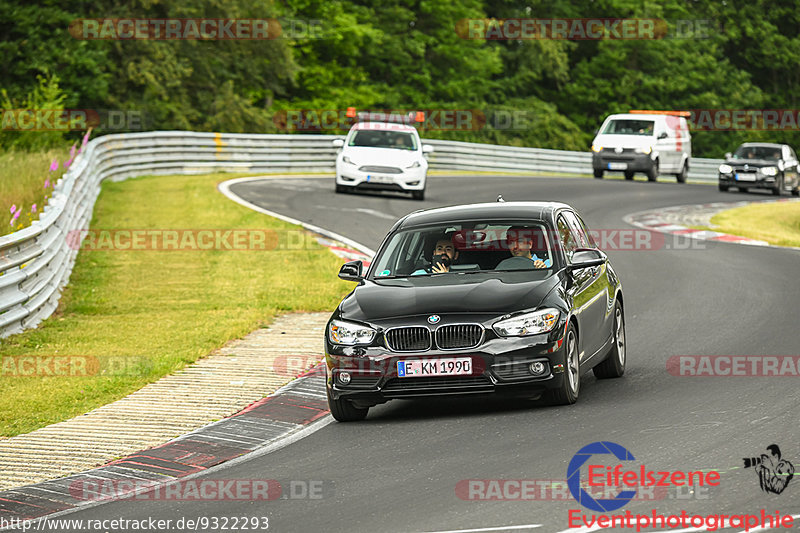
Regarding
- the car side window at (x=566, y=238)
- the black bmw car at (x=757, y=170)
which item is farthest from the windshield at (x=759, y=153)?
the car side window at (x=566, y=238)

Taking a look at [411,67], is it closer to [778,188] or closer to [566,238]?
A: [778,188]

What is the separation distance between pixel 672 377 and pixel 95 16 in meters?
37.3

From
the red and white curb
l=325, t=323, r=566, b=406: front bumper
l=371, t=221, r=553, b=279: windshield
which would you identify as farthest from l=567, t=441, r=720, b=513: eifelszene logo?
the red and white curb

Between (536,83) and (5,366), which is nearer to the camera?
(5,366)

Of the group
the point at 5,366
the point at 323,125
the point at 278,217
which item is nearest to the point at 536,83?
the point at 323,125

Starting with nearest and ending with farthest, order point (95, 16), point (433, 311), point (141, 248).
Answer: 1. point (433, 311)
2. point (141, 248)
3. point (95, 16)

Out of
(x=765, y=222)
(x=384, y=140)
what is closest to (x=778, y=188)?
Answer: (x=765, y=222)

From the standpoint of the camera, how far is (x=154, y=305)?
15680 mm

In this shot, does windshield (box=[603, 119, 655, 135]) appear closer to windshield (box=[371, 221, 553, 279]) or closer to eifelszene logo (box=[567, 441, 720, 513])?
windshield (box=[371, 221, 553, 279])

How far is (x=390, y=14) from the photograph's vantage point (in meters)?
59.9

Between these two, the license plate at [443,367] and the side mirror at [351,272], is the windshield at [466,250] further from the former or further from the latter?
the license plate at [443,367]

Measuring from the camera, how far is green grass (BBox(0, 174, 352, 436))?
35.7 ft

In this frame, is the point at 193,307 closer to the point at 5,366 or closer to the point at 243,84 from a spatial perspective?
the point at 5,366

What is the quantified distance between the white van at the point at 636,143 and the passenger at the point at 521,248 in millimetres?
28695
